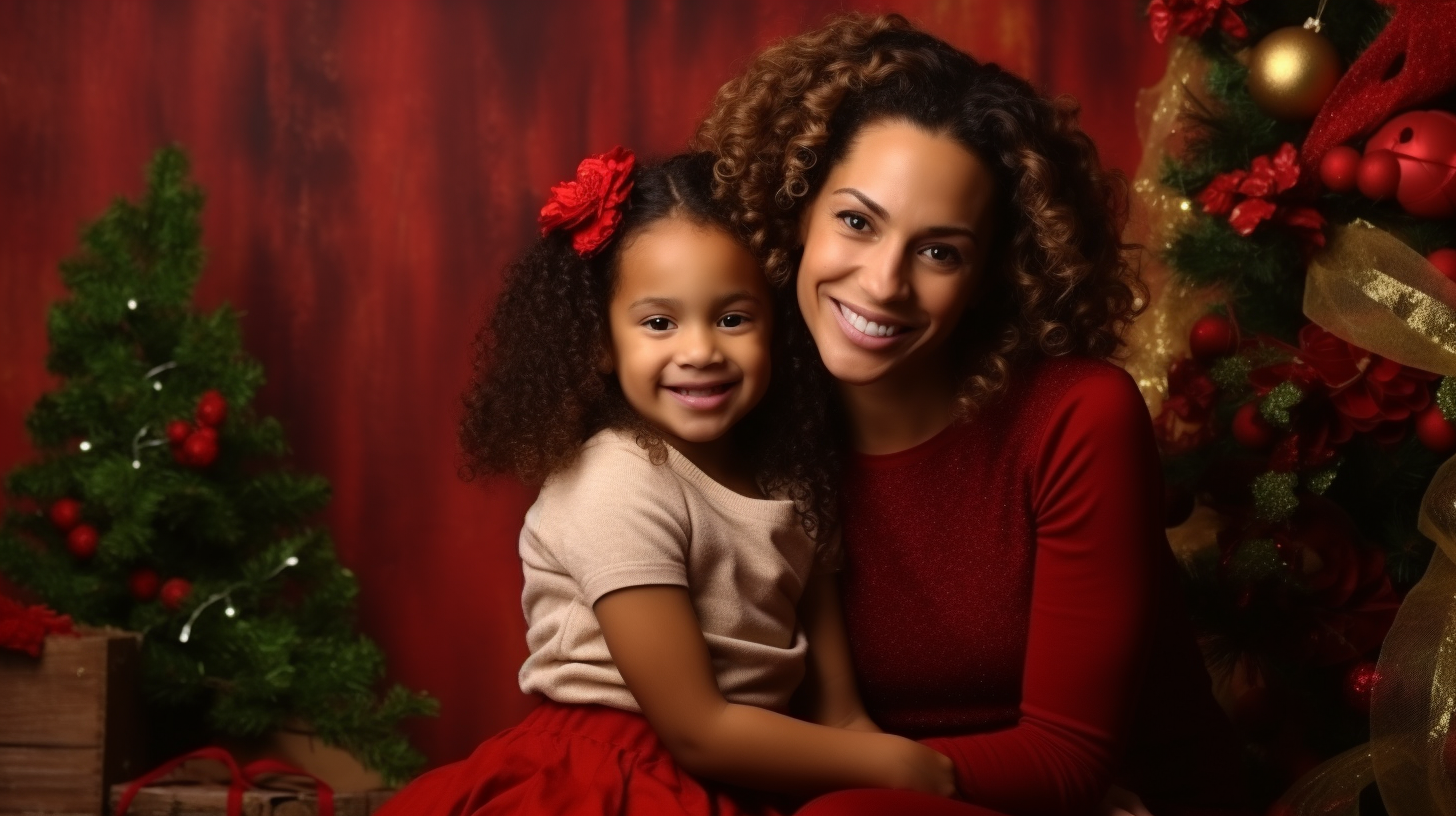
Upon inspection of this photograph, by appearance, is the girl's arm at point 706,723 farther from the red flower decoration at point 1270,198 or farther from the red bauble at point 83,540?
the red bauble at point 83,540

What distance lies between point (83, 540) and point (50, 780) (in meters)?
0.40

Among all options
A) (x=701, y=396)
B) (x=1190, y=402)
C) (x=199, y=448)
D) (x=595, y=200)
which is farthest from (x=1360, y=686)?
(x=199, y=448)

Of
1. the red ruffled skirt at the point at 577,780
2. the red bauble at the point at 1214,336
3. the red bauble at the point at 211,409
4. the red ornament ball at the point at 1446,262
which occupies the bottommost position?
the red ruffled skirt at the point at 577,780

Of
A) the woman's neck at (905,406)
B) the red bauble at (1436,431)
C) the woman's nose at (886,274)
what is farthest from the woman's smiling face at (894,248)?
the red bauble at (1436,431)

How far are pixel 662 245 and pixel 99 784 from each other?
4.40 feet

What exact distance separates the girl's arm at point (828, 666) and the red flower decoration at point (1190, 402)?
23.6 inches

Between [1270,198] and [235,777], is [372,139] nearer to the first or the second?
Result: [235,777]

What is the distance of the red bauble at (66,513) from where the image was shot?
2.55m

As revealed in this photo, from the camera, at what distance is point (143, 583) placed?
8.49 ft

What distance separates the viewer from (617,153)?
173 centimetres

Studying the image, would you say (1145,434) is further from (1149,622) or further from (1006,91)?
(1006,91)

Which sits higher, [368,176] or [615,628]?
[368,176]

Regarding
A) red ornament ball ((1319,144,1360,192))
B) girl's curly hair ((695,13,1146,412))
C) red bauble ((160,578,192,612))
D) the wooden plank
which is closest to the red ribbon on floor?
the wooden plank

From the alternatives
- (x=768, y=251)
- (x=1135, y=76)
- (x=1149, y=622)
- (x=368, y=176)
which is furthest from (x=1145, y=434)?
(x=368, y=176)
